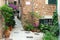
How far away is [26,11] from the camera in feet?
29.4

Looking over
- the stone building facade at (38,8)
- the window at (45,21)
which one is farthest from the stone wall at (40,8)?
the window at (45,21)

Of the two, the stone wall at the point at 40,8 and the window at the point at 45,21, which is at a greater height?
the stone wall at the point at 40,8

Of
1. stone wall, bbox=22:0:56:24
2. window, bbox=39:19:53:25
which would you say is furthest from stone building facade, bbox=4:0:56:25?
window, bbox=39:19:53:25

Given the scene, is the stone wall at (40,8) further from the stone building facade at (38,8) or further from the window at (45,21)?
the window at (45,21)

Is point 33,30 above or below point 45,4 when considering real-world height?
below

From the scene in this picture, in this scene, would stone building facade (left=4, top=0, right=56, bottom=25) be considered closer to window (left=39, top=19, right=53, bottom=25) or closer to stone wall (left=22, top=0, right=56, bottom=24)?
stone wall (left=22, top=0, right=56, bottom=24)

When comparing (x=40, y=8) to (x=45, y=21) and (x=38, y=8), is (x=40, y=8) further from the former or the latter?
(x=45, y=21)

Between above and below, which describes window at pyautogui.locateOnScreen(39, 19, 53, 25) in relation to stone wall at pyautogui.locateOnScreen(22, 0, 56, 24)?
below

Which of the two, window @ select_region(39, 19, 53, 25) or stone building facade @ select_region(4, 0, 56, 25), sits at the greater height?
stone building facade @ select_region(4, 0, 56, 25)

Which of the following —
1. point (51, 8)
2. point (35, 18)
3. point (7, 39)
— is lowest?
point (7, 39)

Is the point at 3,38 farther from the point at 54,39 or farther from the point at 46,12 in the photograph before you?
the point at 46,12

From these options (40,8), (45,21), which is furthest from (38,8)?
(45,21)

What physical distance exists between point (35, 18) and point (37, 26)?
1.76 ft

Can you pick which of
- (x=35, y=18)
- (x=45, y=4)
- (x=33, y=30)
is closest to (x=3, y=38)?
(x=33, y=30)
